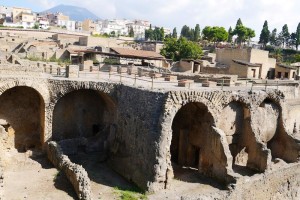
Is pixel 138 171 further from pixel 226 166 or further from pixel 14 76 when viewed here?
pixel 14 76

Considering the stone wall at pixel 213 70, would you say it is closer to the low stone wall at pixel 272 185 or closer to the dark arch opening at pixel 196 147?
the dark arch opening at pixel 196 147

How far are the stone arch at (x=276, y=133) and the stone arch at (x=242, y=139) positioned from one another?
112 cm

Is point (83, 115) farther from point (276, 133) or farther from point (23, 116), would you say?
point (276, 133)

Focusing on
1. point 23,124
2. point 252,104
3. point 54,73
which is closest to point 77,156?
point 23,124

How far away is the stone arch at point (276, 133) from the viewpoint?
22531 millimetres

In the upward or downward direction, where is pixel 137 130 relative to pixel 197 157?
upward

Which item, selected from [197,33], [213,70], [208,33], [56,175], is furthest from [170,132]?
[197,33]

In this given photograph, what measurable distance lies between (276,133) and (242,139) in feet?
10.1

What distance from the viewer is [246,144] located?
21.9 meters

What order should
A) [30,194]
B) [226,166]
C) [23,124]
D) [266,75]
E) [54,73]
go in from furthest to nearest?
[266,75] → [54,73] → [23,124] → [226,166] → [30,194]

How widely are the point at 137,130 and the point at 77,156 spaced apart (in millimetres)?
5207

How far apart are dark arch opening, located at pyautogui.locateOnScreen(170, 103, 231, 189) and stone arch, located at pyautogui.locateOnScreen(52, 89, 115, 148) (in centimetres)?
454

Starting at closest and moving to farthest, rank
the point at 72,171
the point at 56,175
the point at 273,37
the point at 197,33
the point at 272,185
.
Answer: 1. the point at 72,171
2. the point at 56,175
3. the point at 272,185
4. the point at 273,37
5. the point at 197,33

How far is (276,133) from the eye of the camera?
23656 millimetres
